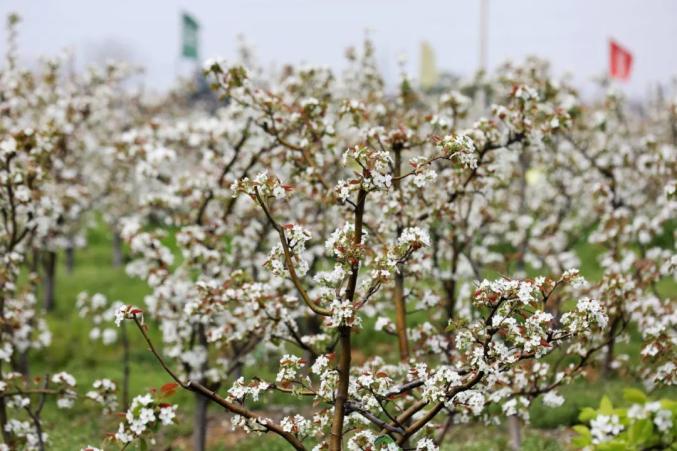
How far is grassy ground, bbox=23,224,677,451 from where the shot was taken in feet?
27.9

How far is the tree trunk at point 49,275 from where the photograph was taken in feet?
44.8

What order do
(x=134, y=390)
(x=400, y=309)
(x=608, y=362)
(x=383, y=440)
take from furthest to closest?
(x=134, y=390) → (x=608, y=362) → (x=400, y=309) → (x=383, y=440)

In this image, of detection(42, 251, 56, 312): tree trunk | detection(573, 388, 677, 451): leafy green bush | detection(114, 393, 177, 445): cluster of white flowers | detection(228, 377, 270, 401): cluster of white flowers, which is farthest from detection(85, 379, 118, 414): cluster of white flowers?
detection(42, 251, 56, 312): tree trunk

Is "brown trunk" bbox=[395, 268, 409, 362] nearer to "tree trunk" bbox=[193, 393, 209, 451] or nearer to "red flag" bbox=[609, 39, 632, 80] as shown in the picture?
"tree trunk" bbox=[193, 393, 209, 451]

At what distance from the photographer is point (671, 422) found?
9.37 ft

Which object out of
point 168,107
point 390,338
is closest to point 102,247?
point 168,107

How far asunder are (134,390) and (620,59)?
13.9m

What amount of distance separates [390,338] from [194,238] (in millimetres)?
6727

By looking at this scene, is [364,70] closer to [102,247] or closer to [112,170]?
[112,170]

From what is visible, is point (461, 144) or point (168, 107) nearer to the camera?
point (461, 144)

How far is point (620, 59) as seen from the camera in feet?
55.8

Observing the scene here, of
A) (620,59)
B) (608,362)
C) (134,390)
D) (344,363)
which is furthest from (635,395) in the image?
(620,59)

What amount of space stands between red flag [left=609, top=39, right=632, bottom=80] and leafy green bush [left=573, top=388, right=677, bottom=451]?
1545 cm

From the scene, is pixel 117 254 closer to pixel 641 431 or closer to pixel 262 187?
pixel 262 187
